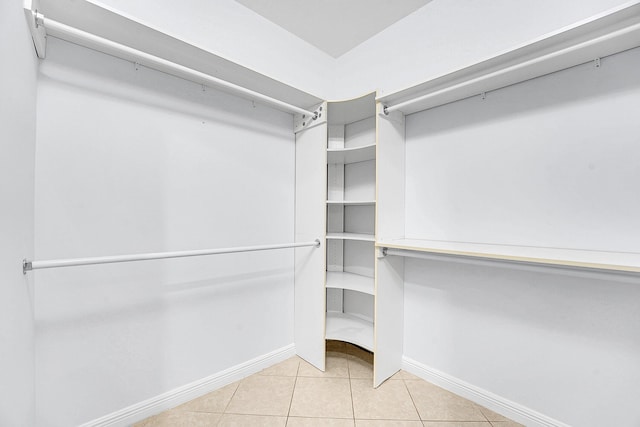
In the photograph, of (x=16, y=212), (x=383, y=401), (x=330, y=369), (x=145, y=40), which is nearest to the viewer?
(x=16, y=212)

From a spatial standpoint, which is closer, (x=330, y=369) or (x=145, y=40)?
(x=145, y=40)

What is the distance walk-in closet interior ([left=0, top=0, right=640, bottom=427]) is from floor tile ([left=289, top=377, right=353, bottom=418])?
0.22 m

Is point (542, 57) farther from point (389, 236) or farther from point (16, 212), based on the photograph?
point (16, 212)

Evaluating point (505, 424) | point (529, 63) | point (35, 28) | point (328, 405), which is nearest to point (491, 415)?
point (505, 424)

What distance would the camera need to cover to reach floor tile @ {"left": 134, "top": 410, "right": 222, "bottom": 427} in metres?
1.37

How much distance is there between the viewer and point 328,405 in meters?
1.53

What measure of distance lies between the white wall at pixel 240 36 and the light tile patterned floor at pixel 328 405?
200 cm

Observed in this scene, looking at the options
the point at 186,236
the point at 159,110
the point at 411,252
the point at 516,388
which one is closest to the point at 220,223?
the point at 186,236

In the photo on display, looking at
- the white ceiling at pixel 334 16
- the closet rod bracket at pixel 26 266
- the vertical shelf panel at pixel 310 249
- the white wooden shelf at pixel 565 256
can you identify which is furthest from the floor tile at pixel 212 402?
the white ceiling at pixel 334 16

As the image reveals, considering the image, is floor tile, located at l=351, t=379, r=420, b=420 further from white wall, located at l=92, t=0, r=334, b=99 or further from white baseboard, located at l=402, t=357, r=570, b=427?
white wall, located at l=92, t=0, r=334, b=99

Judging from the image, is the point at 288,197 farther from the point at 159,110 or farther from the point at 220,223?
the point at 159,110

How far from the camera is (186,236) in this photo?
1547 mm

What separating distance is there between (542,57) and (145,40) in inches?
72.0

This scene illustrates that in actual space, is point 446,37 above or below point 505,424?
above
